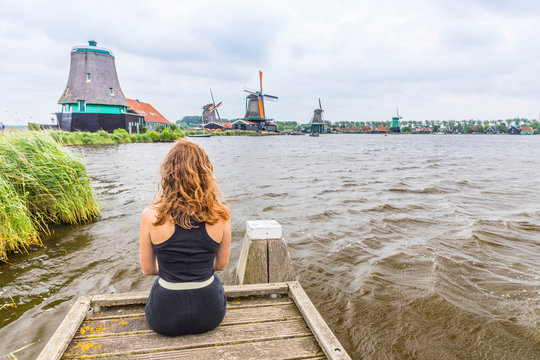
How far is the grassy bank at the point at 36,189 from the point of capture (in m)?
4.64

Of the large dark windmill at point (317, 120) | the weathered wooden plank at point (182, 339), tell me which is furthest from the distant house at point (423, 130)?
the weathered wooden plank at point (182, 339)

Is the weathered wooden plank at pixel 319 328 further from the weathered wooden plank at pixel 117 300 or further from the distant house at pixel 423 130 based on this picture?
the distant house at pixel 423 130

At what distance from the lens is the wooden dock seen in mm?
2082

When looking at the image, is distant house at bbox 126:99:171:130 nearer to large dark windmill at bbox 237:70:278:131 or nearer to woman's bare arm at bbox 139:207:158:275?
large dark windmill at bbox 237:70:278:131

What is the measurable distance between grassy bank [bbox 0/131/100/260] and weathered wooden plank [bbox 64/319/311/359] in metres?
3.28

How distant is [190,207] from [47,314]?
284 centimetres

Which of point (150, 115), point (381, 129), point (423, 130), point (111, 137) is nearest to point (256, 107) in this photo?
point (150, 115)

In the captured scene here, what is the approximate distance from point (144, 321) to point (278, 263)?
1.34 m

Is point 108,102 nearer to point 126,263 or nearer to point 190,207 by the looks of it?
point 126,263

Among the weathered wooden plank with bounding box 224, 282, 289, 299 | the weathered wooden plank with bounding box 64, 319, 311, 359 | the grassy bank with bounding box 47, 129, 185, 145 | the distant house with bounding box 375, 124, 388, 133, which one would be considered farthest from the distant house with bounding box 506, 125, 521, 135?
the weathered wooden plank with bounding box 64, 319, 311, 359

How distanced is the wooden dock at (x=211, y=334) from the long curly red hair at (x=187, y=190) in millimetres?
830

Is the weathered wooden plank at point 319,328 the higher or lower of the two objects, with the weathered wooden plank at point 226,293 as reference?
lower

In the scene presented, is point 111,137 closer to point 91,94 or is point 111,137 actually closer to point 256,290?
point 91,94

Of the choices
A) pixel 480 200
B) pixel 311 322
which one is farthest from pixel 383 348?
pixel 480 200
